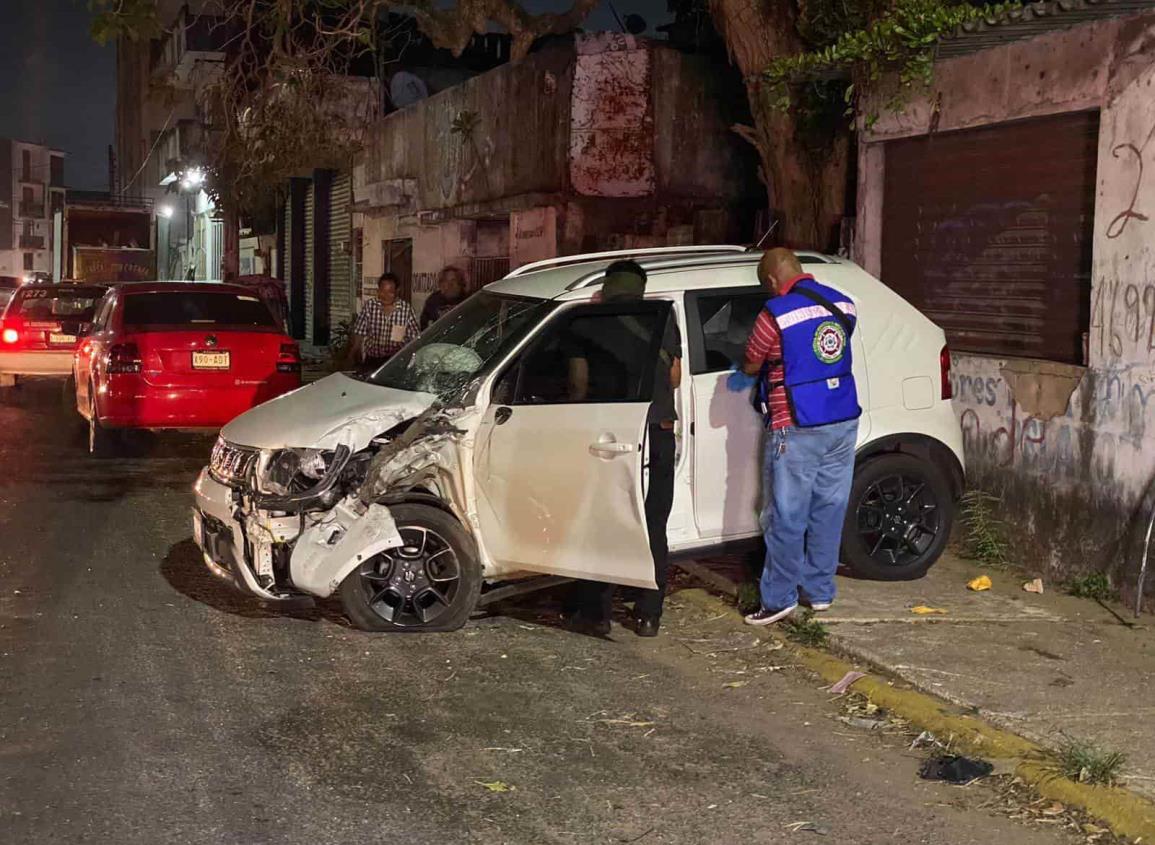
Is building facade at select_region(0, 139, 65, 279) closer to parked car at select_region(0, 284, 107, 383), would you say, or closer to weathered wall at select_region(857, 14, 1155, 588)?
parked car at select_region(0, 284, 107, 383)

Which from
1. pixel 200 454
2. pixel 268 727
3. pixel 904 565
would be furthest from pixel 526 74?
pixel 268 727

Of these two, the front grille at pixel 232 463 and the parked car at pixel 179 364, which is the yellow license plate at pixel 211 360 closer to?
the parked car at pixel 179 364

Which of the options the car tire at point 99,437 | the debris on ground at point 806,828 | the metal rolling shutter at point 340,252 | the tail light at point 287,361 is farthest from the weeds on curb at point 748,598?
the metal rolling shutter at point 340,252

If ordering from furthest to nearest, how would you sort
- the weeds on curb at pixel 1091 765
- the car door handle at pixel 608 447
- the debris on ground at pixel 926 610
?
the debris on ground at pixel 926 610, the car door handle at pixel 608 447, the weeds on curb at pixel 1091 765

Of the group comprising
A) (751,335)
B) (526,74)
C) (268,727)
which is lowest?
(268,727)

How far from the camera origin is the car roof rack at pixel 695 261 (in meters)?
7.57

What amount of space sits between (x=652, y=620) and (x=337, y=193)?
24.2 meters

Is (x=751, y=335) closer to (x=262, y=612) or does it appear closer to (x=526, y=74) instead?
(x=262, y=612)

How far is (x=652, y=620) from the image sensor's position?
7.36m

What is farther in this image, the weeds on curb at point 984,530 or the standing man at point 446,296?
the standing man at point 446,296

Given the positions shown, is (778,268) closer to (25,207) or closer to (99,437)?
(99,437)

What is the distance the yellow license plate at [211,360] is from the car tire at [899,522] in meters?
6.73

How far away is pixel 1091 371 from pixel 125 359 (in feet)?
27.1

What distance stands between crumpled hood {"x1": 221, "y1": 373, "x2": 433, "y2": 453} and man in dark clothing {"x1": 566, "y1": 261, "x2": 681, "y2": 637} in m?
0.91
